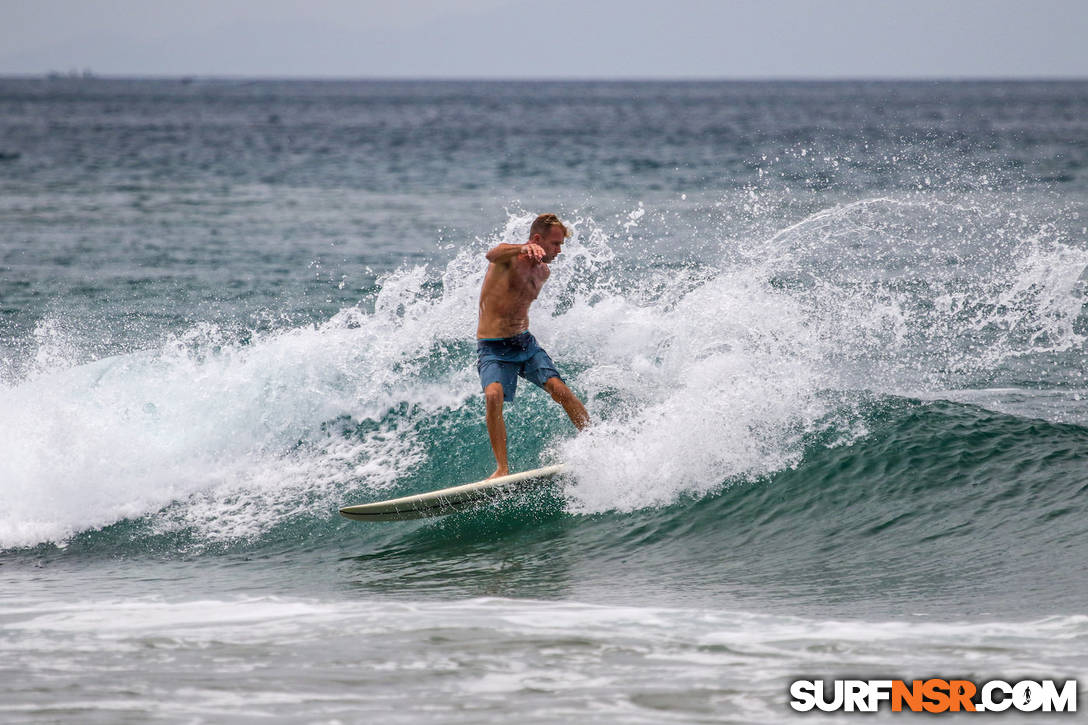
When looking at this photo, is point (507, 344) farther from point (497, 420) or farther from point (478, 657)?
point (478, 657)

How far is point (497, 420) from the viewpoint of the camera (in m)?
7.45

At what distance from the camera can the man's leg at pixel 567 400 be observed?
7.57 meters

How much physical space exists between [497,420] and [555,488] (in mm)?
732

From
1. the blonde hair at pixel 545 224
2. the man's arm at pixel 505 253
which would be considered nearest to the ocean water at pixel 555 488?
the man's arm at pixel 505 253

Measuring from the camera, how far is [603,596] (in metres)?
6.23

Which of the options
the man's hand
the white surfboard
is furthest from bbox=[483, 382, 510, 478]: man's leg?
the man's hand

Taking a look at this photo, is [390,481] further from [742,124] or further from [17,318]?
[742,124]

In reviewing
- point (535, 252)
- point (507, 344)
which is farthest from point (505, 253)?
point (507, 344)

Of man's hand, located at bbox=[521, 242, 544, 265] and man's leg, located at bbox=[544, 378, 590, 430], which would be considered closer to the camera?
man's hand, located at bbox=[521, 242, 544, 265]

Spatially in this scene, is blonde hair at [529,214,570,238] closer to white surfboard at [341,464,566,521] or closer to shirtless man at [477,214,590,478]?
shirtless man at [477,214,590,478]

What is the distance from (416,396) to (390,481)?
4.13 feet

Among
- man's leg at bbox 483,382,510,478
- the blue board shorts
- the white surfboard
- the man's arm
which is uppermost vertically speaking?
the man's arm

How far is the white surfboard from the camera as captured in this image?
7.43 m

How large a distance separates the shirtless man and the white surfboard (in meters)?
0.11
